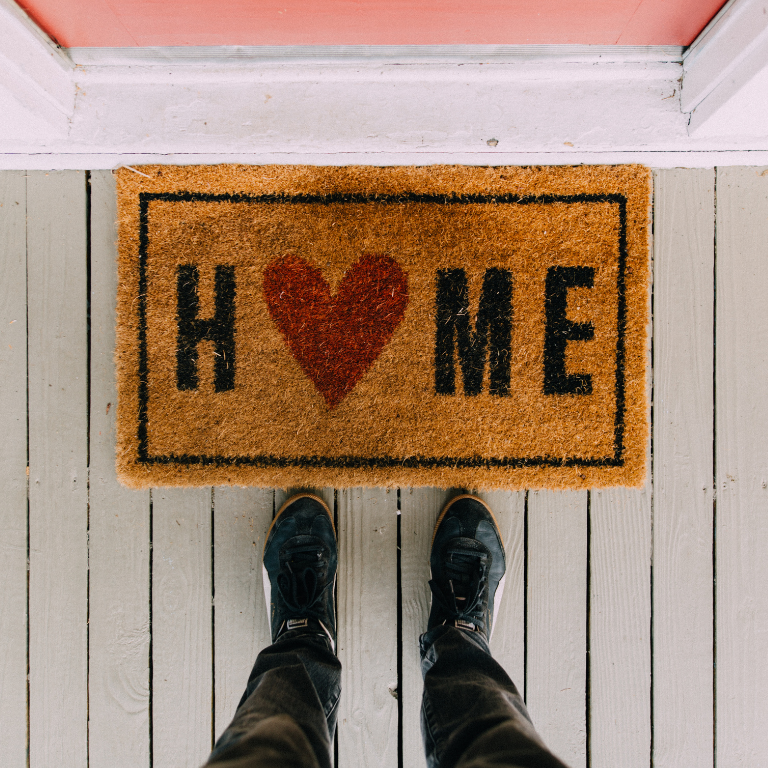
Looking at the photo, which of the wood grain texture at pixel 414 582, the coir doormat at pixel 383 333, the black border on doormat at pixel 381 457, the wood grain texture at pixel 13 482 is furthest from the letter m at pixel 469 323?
the wood grain texture at pixel 13 482

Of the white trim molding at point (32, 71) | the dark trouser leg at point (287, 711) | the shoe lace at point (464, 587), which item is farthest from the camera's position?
the shoe lace at point (464, 587)

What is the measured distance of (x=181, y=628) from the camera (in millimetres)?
1046

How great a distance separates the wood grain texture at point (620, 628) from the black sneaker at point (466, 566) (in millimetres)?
211

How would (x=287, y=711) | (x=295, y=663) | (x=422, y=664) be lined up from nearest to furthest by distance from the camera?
(x=287, y=711)
(x=295, y=663)
(x=422, y=664)

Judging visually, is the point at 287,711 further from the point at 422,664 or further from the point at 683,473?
the point at 683,473

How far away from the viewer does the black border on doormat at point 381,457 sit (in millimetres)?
1016

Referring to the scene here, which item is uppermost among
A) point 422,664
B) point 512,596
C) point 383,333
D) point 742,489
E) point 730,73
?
point 730,73

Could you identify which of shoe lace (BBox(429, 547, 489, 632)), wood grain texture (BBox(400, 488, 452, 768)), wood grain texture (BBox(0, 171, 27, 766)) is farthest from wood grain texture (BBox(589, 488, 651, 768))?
wood grain texture (BBox(0, 171, 27, 766))

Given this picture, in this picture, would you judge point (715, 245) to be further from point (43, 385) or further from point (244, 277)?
point (43, 385)

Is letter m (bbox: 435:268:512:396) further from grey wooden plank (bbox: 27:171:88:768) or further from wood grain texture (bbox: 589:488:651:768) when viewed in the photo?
grey wooden plank (bbox: 27:171:88:768)

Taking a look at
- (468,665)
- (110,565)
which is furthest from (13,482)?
(468,665)

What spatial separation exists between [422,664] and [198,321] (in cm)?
83

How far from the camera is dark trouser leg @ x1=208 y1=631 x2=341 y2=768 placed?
0.65m

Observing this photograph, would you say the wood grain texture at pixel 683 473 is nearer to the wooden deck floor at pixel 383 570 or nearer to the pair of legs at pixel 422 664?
the wooden deck floor at pixel 383 570
